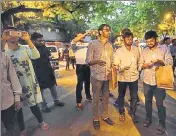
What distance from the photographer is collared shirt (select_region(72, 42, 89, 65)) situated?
5.12 meters

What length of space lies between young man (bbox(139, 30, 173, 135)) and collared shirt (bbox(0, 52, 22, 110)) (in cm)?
192

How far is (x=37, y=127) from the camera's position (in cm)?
428

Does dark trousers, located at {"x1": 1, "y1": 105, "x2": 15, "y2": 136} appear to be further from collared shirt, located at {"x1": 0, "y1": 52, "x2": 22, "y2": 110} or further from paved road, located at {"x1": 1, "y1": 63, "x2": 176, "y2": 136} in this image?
paved road, located at {"x1": 1, "y1": 63, "x2": 176, "y2": 136}

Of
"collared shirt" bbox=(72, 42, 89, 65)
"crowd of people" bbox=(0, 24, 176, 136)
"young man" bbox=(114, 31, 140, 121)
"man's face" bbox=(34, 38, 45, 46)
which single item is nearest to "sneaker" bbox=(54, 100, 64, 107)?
"collared shirt" bbox=(72, 42, 89, 65)

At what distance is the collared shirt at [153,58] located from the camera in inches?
157

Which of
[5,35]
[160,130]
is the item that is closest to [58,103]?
[160,130]

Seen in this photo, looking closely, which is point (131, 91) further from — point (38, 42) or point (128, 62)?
point (38, 42)

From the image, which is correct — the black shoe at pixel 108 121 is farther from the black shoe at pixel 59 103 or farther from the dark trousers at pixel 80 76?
the black shoe at pixel 59 103

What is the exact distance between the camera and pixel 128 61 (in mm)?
4387

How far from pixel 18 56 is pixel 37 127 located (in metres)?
1.20

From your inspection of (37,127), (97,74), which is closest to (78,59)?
(97,74)

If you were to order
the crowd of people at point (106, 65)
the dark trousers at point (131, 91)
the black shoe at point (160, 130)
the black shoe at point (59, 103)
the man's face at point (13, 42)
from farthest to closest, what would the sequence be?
the black shoe at point (59, 103), the dark trousers at point (131, 91), the black shoe at point (160, 130), the crowd of people at point (106, 65), the man's face at point (13, 42)

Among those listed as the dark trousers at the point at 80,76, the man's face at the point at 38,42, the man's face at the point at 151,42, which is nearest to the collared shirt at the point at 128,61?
the man's face at the point at 151,42

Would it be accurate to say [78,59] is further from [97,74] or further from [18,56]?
[18,56]
